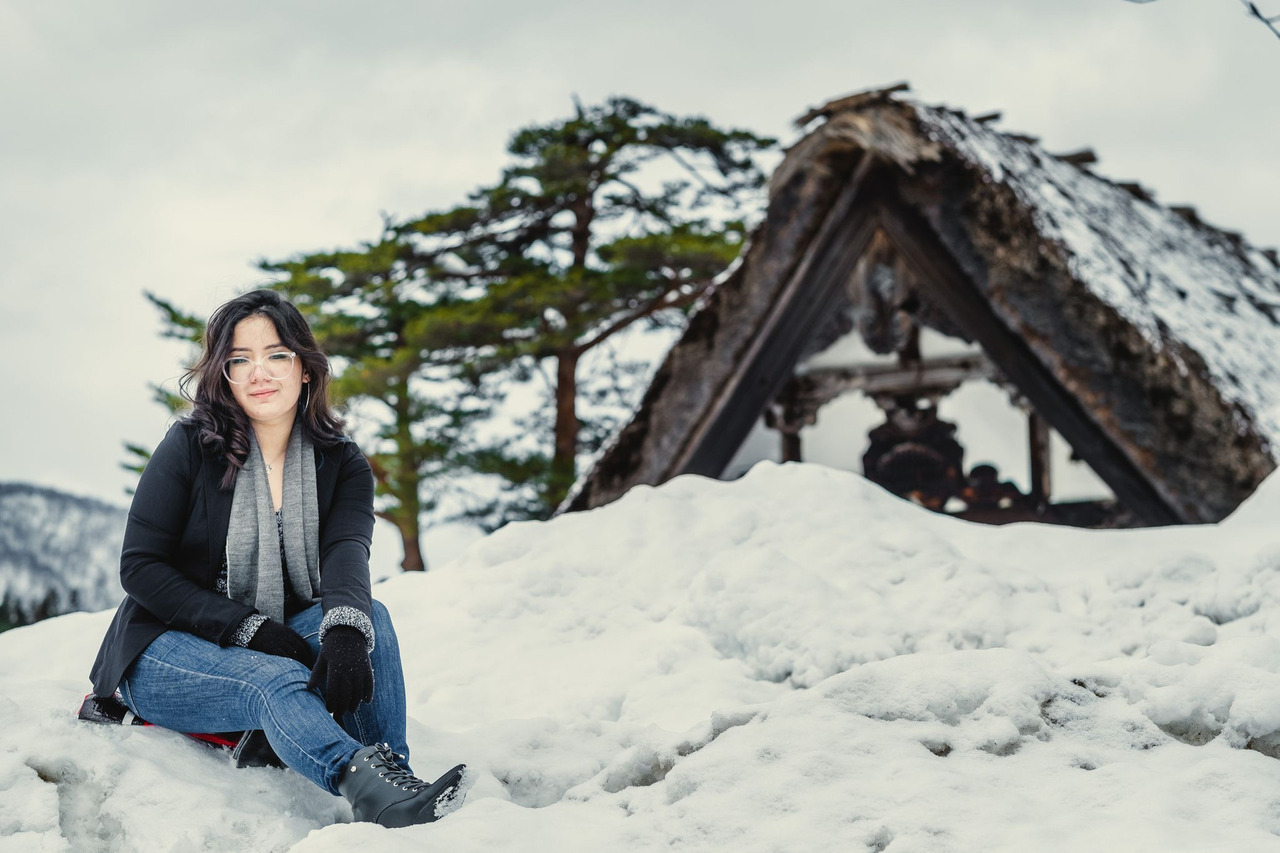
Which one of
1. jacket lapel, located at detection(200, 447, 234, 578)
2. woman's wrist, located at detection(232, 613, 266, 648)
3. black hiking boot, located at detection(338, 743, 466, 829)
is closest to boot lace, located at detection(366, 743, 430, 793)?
black hiking boot, located at detection(338, 743, 466, 829)

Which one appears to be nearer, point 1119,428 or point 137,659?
point 137,659

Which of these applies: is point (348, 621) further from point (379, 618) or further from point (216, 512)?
point (216, 512)

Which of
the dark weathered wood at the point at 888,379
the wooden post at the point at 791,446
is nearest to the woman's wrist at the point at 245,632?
the dark weathered wood at the point at 888,379

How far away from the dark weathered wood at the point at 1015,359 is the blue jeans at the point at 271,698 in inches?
129

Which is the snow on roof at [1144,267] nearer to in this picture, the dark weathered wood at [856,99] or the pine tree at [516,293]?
the dark weathered wood at [856,99]

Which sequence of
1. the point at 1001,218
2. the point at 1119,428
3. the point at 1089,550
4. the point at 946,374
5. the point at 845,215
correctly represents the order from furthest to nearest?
the point at 946,374 < the point at 845,215 < the point at 1001,218 < the point at 1119,428 < the point at 1089,550

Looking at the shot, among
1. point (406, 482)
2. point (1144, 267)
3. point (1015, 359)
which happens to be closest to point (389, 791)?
point (1015, 359)

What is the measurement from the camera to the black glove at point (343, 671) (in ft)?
6.45

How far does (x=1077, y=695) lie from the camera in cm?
217

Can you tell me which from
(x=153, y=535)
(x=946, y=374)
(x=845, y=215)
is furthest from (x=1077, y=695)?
(x=946, y=374)

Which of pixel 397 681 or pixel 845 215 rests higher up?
pixel 845 215

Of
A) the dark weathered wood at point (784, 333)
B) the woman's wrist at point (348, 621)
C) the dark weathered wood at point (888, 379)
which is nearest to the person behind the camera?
the woman's wrist at point (348, 621)

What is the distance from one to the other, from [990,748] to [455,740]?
43.8 inches

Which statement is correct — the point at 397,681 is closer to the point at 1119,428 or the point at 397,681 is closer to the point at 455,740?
the point at 455,740
